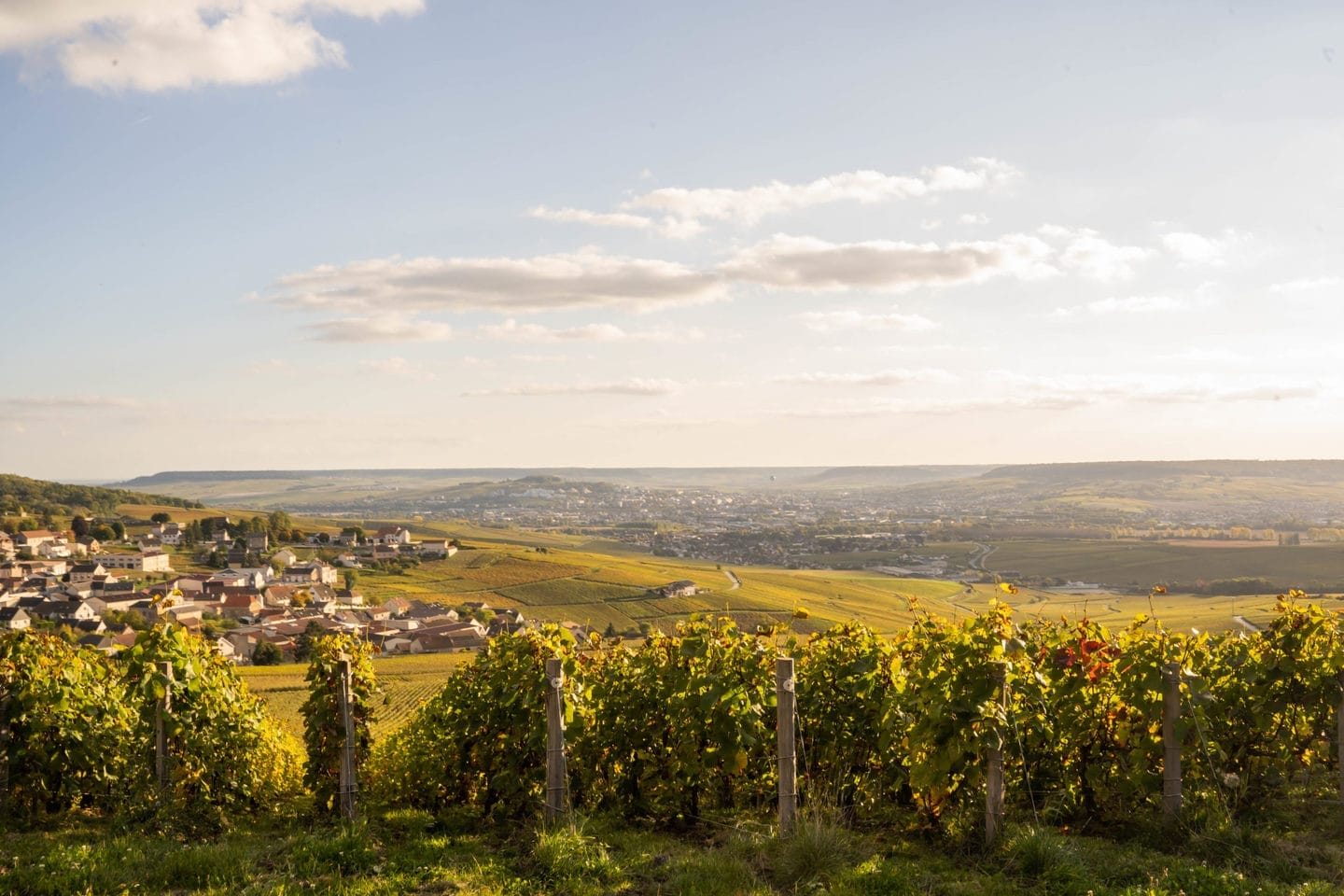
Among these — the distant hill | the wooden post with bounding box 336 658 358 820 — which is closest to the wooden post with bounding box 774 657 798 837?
the wooden post with bounding box 336 658 358 820

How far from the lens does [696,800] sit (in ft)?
26.1

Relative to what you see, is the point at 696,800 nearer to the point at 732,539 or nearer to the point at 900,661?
the point at 900,661

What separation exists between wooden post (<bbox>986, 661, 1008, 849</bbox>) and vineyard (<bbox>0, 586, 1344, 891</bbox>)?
3 cm

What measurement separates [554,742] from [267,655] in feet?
199

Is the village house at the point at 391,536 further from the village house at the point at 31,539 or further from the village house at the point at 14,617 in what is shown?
the village house at the point at 14,617

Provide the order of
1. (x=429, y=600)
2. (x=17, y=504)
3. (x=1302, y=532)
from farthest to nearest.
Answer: (x=1302, y=532) → (x=17, y=504) → (x=429, y=600)

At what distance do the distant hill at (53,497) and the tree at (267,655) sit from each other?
4107 inches

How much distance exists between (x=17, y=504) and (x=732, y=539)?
440ft

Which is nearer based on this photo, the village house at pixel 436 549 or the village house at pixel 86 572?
the village house at pixel 86 572

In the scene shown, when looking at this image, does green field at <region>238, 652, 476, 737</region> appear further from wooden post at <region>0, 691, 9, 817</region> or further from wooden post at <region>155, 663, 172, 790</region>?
wooden post at <region>155, 663, 172, 790</region>

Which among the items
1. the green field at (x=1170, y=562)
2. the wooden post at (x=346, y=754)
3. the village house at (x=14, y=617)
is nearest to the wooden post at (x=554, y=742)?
the wooden post at (x=346, y=754)

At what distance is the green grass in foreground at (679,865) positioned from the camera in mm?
6059

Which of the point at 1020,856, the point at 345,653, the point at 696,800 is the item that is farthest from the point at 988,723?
the point at 345,653

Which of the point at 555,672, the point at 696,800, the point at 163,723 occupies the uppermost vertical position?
the point at 555,672
